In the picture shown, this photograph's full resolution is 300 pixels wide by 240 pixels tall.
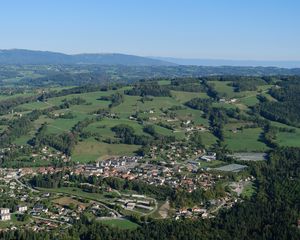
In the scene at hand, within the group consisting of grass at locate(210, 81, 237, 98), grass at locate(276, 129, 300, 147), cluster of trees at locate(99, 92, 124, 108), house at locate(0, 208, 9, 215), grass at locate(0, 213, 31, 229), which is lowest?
grass at locate(0, 213, 31, 229)

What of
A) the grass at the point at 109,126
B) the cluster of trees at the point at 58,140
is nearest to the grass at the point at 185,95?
the grass at the point at 109,126

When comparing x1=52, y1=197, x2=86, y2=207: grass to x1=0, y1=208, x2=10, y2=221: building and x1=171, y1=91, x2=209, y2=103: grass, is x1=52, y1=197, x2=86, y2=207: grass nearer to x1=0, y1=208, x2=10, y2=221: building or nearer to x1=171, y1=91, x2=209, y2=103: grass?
x1=0, y1=208, x2=10, y2=221: building

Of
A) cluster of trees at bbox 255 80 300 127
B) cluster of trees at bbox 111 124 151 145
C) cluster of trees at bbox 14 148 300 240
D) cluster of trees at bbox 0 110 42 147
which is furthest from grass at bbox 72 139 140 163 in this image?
cluster of trees at bbox 255 80 300 127

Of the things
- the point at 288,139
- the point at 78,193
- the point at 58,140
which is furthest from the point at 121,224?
the point at 288,139

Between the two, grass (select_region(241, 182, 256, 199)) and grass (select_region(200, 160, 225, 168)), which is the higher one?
grass (select_region(241, 182, 256, 199))

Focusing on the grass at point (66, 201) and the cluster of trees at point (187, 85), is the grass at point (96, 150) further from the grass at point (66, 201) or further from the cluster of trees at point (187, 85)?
the cluster of trees at point (187, 85)

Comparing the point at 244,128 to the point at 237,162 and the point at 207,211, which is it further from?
the point at 207,211
